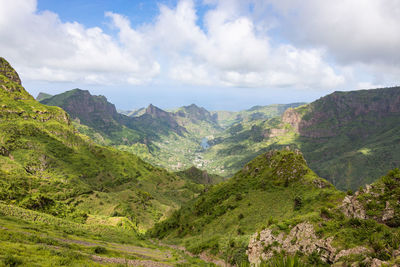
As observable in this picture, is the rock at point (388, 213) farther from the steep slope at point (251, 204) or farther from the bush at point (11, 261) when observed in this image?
the bush at point (11, 261)

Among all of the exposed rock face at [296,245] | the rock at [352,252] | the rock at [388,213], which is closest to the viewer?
the rock at [352,252]

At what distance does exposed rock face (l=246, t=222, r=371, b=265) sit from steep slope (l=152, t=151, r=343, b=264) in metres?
4.33

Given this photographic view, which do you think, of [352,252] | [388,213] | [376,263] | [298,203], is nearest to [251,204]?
[298,203]

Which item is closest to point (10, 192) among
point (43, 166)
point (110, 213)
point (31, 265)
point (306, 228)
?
point (110, 213)

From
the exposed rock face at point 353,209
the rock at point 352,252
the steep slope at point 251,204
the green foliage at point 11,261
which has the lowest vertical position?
the steep slope at point 251,204

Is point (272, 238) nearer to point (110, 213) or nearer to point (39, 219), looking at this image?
point (39, 219)

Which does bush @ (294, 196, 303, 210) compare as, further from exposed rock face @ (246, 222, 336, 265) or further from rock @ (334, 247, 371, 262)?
rock @ (334, 247, 371, 262)

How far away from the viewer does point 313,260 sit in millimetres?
25266

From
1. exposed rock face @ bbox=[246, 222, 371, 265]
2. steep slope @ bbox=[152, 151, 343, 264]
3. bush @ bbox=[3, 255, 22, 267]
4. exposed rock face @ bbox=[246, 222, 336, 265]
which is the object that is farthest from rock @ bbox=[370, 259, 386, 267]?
bush @ bbox=[3, 255, 22, 267]

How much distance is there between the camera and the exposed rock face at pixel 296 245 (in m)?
23.7

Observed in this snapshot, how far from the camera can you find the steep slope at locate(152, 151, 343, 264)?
5069cm

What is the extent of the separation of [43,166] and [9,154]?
26.8m

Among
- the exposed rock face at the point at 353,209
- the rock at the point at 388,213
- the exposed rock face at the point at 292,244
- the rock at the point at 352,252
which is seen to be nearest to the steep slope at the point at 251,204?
the exposed rock face at the point at 292,244

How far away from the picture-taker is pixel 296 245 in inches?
1145
